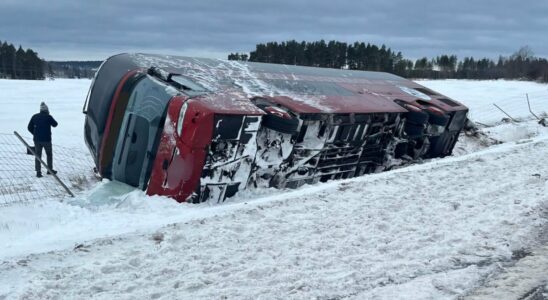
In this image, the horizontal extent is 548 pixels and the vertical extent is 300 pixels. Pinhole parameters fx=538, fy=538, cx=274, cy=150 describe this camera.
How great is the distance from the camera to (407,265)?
4.87m

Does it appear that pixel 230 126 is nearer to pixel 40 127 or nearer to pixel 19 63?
pixel 40 127

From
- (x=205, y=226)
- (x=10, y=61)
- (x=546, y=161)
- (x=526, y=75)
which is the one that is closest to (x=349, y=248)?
(x=205, y=226)

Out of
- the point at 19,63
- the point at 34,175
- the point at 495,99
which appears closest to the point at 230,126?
the point at 34,175

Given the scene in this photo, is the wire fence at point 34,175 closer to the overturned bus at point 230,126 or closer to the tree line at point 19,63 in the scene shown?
the overturned bus at point 230,126

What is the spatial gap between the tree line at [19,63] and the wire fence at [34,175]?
33993 mm

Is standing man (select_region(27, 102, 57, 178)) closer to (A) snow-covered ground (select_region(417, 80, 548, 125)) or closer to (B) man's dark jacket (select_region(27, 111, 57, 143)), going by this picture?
(B) man's dark jacket (select_region(27, 111, 57, 143))

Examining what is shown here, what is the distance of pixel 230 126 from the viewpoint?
746cm

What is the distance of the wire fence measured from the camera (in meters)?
9.20

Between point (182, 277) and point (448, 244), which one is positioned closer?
point (182, 277)

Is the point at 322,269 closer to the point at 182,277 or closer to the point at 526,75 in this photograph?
the point at 182,277

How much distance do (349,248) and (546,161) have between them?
6927 mm

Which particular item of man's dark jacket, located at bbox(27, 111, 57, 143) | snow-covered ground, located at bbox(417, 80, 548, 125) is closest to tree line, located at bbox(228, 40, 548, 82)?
snow-covered ground, located at bbox(417, 80, 548, 125)

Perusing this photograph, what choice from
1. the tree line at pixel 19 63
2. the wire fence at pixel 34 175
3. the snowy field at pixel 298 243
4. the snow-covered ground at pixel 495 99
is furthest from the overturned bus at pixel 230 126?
the tree line at pixel 19 63

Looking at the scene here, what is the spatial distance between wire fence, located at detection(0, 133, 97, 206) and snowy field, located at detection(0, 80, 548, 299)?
1.75 m
